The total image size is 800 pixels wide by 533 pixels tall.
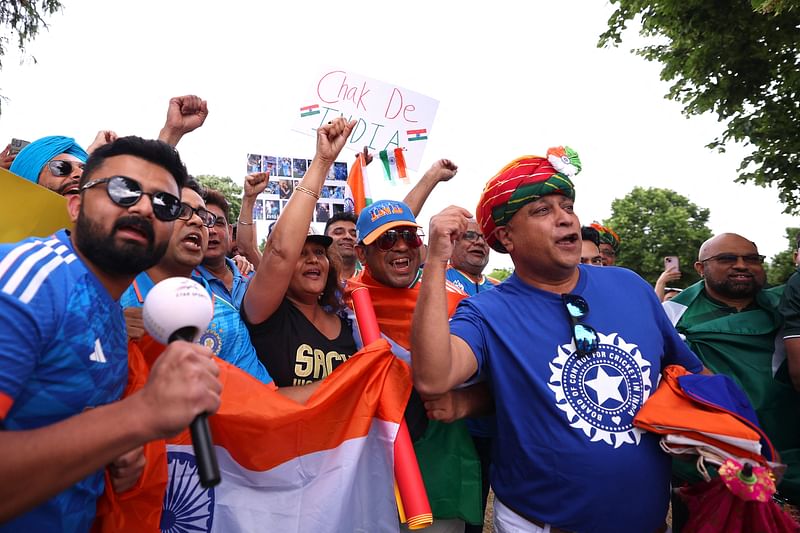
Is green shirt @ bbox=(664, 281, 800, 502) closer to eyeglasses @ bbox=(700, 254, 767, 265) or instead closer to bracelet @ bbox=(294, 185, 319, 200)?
eyeglasses @ bbox=(700, 254, 767, 265)

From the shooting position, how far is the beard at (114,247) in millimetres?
1628

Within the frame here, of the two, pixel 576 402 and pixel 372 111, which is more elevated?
pixel 372 111

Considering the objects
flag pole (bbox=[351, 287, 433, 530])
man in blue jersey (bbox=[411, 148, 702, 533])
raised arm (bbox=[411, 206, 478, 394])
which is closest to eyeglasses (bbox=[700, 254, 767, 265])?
man in blue jersey (bbox=[411, 148, 702, 533])

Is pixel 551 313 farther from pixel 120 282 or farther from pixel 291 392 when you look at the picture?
pixel 120 282

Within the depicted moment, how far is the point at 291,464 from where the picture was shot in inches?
92.2

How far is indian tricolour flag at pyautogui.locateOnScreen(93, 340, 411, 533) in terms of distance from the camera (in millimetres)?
2266

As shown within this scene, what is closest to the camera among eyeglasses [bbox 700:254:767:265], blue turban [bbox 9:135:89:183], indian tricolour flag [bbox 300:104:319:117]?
blue turban [bbox 9:135:89:183]

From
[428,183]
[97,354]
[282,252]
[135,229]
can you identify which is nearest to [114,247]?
[135,229]

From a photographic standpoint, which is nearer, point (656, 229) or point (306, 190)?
point (306, 190)

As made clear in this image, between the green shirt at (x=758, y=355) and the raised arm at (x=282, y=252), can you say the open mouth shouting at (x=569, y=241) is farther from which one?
the green shirt at (x=758, y=355)

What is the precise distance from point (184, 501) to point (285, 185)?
305 centimetres

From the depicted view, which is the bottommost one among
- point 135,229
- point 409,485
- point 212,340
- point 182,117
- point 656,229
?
point 409,485

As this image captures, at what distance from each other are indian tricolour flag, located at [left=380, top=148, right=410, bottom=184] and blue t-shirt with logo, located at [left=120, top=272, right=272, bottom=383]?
2.12m

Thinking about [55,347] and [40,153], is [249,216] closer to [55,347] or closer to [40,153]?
[40,153]
